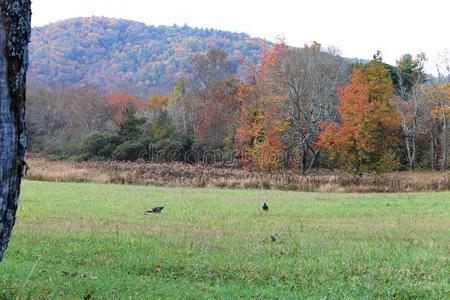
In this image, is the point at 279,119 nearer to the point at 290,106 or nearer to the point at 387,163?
the point at 290,106

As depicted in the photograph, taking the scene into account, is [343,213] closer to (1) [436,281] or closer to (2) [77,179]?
(1) [436,281]

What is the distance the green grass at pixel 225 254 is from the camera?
649 cm

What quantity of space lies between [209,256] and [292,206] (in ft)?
34.2

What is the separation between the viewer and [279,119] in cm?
4509

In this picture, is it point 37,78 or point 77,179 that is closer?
point 77,179

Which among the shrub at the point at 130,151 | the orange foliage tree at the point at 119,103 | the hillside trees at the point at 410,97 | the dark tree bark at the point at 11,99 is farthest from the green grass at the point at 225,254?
the orange foliage tree at the point at 119,103

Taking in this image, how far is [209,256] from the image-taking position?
882cm

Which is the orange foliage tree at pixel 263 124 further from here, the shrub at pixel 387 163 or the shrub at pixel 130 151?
the shrub at pixel 130 151

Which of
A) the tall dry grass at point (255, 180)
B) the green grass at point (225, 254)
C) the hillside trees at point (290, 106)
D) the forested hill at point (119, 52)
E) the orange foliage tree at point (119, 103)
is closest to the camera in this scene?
the green grass at point (225, 254)

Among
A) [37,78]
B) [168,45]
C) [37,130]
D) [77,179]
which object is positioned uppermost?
→ [168,45]

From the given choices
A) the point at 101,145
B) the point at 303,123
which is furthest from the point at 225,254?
the point at 101,145

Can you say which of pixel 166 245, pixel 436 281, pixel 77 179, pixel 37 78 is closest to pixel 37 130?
pixel 77 179

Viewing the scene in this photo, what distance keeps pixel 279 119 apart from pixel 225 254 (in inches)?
1441

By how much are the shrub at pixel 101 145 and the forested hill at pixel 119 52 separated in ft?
167
